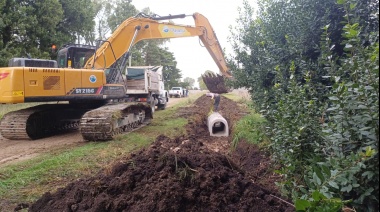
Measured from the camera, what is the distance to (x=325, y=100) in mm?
3770

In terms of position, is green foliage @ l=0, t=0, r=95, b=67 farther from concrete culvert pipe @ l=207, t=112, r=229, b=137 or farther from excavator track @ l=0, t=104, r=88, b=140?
concrete culvert pipe @ l=207, t=112, r=229, b=137

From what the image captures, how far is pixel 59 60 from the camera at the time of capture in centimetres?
1136

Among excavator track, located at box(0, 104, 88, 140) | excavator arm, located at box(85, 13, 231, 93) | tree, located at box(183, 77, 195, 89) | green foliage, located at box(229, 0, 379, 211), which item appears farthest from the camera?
tree, located at box(183, 77, 195, 89)

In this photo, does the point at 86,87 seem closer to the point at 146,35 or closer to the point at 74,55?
the point at 74,55

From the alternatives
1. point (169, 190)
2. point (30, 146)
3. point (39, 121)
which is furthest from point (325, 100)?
point (39, 121)

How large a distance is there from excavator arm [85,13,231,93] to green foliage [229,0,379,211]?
21.5 feet

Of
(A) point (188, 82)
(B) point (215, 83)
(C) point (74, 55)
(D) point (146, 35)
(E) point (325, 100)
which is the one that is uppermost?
(D) point (146, 35)

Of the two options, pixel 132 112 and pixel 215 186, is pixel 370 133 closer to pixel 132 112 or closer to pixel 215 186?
pixel 215 186

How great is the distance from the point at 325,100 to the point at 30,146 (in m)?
7.48

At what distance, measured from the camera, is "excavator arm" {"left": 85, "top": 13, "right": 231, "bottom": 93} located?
11.6 m

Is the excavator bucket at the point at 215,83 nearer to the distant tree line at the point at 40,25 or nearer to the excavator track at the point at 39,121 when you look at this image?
the distant tree line at the point at 40,25

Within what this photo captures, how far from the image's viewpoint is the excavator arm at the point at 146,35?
455 inches

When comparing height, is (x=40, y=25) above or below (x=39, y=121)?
above

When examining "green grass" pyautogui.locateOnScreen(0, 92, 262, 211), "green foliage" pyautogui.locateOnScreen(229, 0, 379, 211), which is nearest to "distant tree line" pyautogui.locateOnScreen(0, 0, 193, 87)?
"green grass" pyautogui.locateOnScreen(0, 92, 262, 211)
